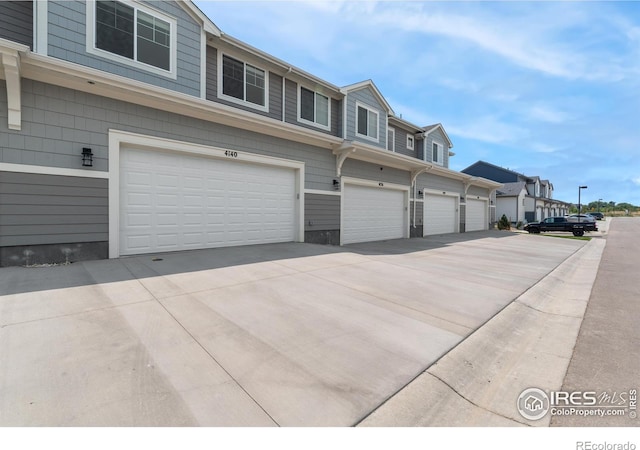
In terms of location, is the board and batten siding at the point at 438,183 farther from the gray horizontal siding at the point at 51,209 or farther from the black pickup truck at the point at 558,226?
the gray horizontal siding at the point at 51,209

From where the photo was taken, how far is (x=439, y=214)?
55.0 feet

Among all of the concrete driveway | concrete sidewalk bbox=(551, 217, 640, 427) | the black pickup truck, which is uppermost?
the black pickup truck

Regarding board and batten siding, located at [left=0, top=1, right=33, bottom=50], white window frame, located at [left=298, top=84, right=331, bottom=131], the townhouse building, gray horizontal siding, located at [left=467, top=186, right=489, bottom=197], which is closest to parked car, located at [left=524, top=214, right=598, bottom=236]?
gray horizontal siding, located at [left=467, top=186, right=489, bottom=197]

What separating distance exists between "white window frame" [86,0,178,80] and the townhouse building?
1.0 inches

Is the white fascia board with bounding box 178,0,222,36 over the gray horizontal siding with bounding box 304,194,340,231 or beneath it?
over

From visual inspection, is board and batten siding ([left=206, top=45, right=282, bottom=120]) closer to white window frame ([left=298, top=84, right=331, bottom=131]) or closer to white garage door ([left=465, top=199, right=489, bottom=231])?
white window frame ([left=298, top=84, right=331, bottom=131])

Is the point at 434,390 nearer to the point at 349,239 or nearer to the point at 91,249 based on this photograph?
the point at 91,249

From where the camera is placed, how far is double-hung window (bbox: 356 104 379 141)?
12.8 meters

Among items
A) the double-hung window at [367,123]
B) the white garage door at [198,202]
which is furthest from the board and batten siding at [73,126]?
the double-hung window at [367,123]

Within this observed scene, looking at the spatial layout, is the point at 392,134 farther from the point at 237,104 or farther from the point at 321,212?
the point at 237,104

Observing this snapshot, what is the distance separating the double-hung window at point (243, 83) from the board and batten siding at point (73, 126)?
2.14 meters

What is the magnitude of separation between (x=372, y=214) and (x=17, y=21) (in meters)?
11.8

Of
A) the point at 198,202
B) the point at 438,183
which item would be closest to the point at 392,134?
the point at 438,183

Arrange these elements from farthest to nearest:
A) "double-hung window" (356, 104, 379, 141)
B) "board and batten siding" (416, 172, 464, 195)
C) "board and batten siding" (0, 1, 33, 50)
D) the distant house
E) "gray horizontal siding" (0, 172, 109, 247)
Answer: the distant house, "board and batten siding" (416, 172, 464, 195), "double-hung window" (356, 104, 379, 141), "board and batten siding" (0, 1, 33, 50), "gray horizontal siding" (0, 172, 109, 247)
